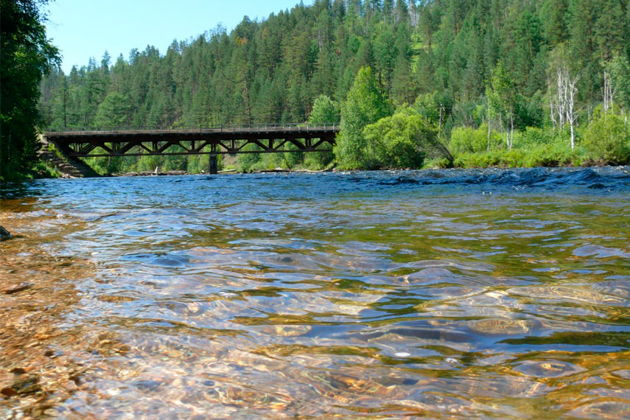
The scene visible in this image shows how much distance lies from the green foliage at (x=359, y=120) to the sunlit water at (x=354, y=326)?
145ft

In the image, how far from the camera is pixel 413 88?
105750 millimetres

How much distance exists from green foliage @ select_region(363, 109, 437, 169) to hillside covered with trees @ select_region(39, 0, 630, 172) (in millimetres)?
133

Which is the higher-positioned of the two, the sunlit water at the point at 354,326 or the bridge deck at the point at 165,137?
the bridge deck at the point at 165,137

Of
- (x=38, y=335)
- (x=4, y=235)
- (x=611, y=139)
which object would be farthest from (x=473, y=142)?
(x=38, y=335)

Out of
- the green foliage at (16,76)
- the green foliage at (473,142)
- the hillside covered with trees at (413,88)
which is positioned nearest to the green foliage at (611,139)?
the hillside covered with trees at (413,88)

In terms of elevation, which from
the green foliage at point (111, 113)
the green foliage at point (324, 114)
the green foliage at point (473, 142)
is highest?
the green foliage at point (111, 113)

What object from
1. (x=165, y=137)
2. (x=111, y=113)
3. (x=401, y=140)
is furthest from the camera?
(x=111, y=113)

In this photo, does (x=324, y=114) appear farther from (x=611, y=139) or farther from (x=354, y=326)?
(x=354, y=326)

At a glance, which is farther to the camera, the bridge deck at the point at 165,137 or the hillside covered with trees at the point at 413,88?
the bridge deck at the point at 165,137

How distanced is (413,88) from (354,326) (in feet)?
355

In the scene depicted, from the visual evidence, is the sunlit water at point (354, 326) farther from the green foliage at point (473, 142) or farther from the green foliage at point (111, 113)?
the green foliage at point (111, 113)

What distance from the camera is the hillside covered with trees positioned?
4816 centimetres

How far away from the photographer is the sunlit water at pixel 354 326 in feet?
6.62

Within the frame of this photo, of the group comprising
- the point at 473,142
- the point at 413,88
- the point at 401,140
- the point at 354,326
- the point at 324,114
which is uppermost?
the point at 413,88
